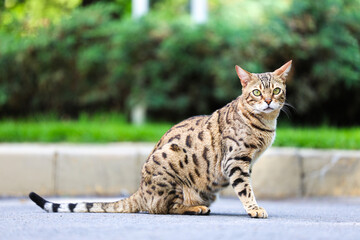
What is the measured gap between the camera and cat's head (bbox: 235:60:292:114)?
5.07m

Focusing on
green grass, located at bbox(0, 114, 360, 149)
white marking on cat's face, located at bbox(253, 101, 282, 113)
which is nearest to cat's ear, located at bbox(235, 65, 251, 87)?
white marking on cat's face, located at bbox(253, 101, 282, 113)

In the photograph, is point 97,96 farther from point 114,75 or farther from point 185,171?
point 185,171

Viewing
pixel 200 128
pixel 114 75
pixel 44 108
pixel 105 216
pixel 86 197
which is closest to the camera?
pixel 105 216

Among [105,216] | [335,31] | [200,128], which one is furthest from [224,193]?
[335,31]

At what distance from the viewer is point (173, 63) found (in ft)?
33.9

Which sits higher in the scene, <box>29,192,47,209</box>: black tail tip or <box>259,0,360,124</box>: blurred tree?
<box>259,0,360,124</box>: blurred tree

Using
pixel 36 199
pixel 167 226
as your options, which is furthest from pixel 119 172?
pixel 167 226

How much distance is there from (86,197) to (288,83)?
469 cm

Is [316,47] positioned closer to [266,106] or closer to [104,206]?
[266,106]

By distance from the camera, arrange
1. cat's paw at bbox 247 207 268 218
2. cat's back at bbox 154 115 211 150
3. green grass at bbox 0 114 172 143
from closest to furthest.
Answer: cat's paw at bbox 247 207 268 218 → cat's back at bbox 154 115 211 150 → green grass at bbox 0 114 172 143

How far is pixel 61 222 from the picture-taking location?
4562 millimetres

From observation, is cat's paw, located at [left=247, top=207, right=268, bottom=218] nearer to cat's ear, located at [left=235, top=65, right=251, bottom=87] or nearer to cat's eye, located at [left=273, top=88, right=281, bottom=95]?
cat's eye, located at [left=273, top=88, right=281, bottom=95]

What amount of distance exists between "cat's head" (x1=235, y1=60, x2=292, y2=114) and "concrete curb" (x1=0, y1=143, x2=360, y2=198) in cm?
263

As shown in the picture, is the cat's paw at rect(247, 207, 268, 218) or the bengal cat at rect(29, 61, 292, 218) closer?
the cat's paw at rect(247, 207, 268, 218)
